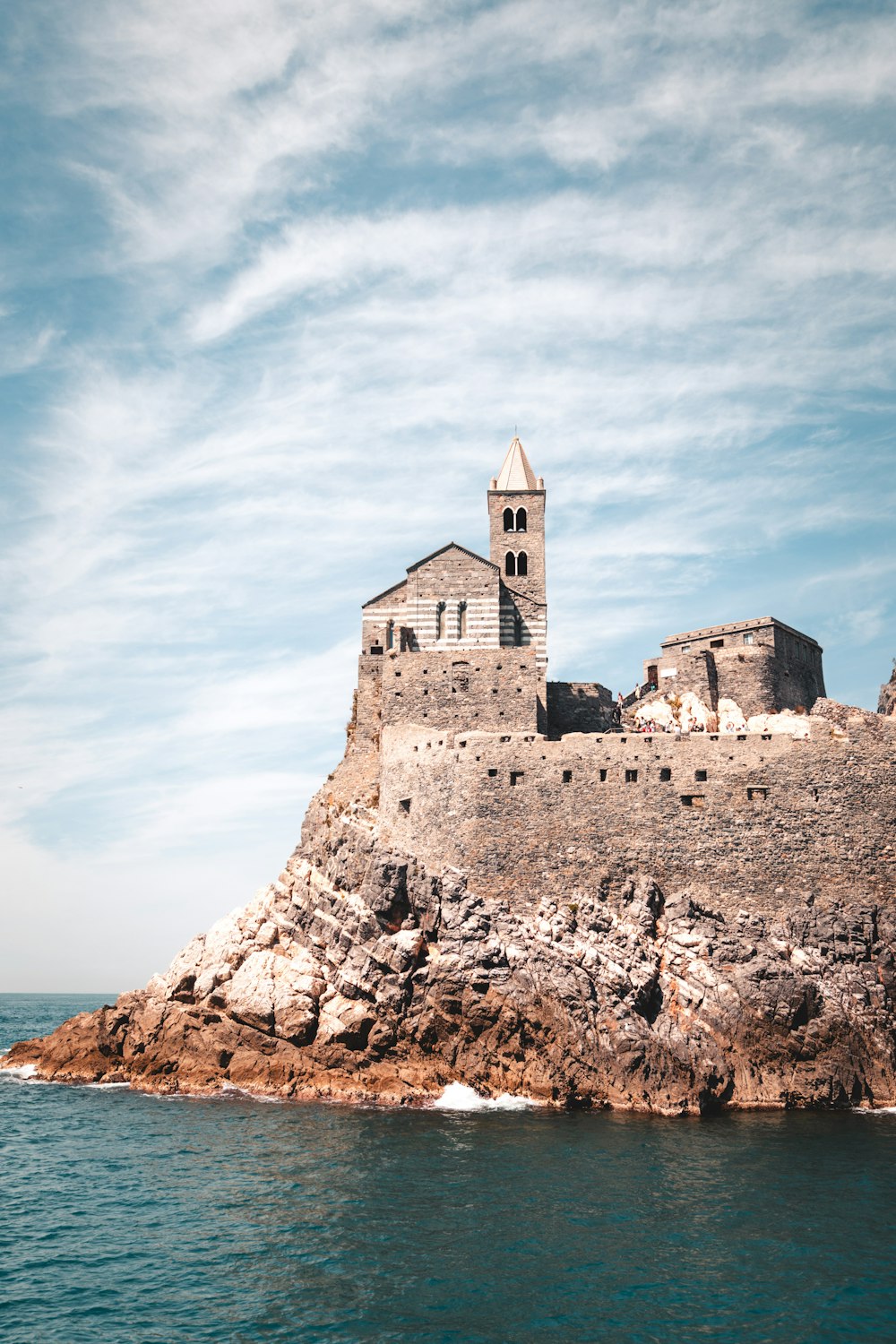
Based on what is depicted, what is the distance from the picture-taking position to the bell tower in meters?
56.2

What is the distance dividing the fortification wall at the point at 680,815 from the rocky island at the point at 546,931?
0.10 meters

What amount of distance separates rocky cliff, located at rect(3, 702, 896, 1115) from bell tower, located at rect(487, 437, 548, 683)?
16375 millimetres

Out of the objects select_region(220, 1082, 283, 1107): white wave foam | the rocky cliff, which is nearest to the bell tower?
the rocky cliff

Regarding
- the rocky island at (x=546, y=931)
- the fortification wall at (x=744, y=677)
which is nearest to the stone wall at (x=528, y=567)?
the rocky island at (x=546, y=931)

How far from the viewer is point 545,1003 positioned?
3888 centimetres

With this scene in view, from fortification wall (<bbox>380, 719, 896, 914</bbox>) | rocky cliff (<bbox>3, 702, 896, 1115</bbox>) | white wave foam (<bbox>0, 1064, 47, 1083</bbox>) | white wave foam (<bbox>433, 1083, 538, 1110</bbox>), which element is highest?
fortification wall (<bbox>380, 719, 896, 914</bbox>)

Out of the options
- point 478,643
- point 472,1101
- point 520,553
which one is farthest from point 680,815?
point 520,553

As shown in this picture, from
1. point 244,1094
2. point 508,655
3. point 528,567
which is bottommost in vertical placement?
point 244,1094

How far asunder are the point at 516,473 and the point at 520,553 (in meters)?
5.79

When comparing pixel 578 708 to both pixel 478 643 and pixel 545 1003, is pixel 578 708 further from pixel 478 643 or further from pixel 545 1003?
pixel 545 1003

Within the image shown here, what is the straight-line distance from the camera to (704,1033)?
127 feet

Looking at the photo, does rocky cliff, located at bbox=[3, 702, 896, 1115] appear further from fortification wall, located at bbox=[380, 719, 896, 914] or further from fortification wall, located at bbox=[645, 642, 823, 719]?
fortification wall, located at bbox=[645, 642, 823, 719]

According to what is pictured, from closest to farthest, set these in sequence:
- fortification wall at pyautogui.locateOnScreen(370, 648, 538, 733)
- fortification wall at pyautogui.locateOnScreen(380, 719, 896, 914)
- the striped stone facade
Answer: fortification wall at pyautogui.locateOnScreen(380, 719, 896, 914) < fortification wall at pyautogui.locateOnScreen(370, 648, 538, 733) < the striped stone facade

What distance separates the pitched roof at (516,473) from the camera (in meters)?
60.3
